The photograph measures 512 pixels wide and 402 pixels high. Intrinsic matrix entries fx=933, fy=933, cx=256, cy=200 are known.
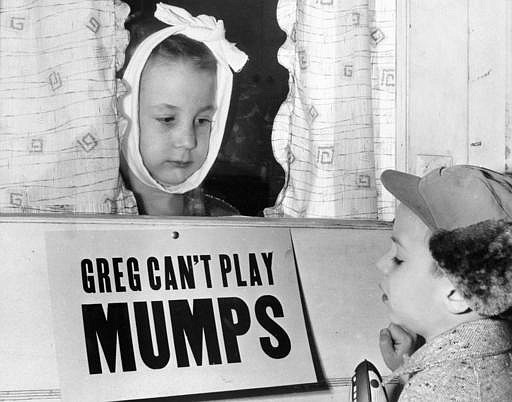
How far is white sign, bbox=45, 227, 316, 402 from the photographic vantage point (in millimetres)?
2555

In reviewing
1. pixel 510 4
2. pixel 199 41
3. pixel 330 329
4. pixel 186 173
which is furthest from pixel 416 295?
pixel 510 4

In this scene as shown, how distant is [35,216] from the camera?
2.61m

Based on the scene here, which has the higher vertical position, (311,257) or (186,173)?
(186,173)

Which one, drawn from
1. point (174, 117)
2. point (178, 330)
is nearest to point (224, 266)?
point (178, 330)

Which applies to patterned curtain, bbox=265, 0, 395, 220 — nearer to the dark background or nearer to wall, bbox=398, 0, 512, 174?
the dark background

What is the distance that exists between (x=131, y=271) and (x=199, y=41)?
→ 30.2 inches

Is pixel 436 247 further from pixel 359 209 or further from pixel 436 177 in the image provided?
pixel 359 209

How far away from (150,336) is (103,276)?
0.71 feet

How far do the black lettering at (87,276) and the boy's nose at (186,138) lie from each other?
1.61ft

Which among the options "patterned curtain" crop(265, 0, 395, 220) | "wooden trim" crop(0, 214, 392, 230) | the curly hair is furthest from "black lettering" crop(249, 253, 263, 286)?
the curly hair

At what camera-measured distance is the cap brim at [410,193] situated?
2.21 metres

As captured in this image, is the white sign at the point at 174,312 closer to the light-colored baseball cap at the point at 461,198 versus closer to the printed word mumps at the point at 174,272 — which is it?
the printed word mumps at the point at 174,272

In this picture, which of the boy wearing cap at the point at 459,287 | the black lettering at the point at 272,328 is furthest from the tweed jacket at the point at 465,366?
the black lettering at the point at 272,328

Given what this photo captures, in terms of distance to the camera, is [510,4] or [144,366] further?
[510,4]
